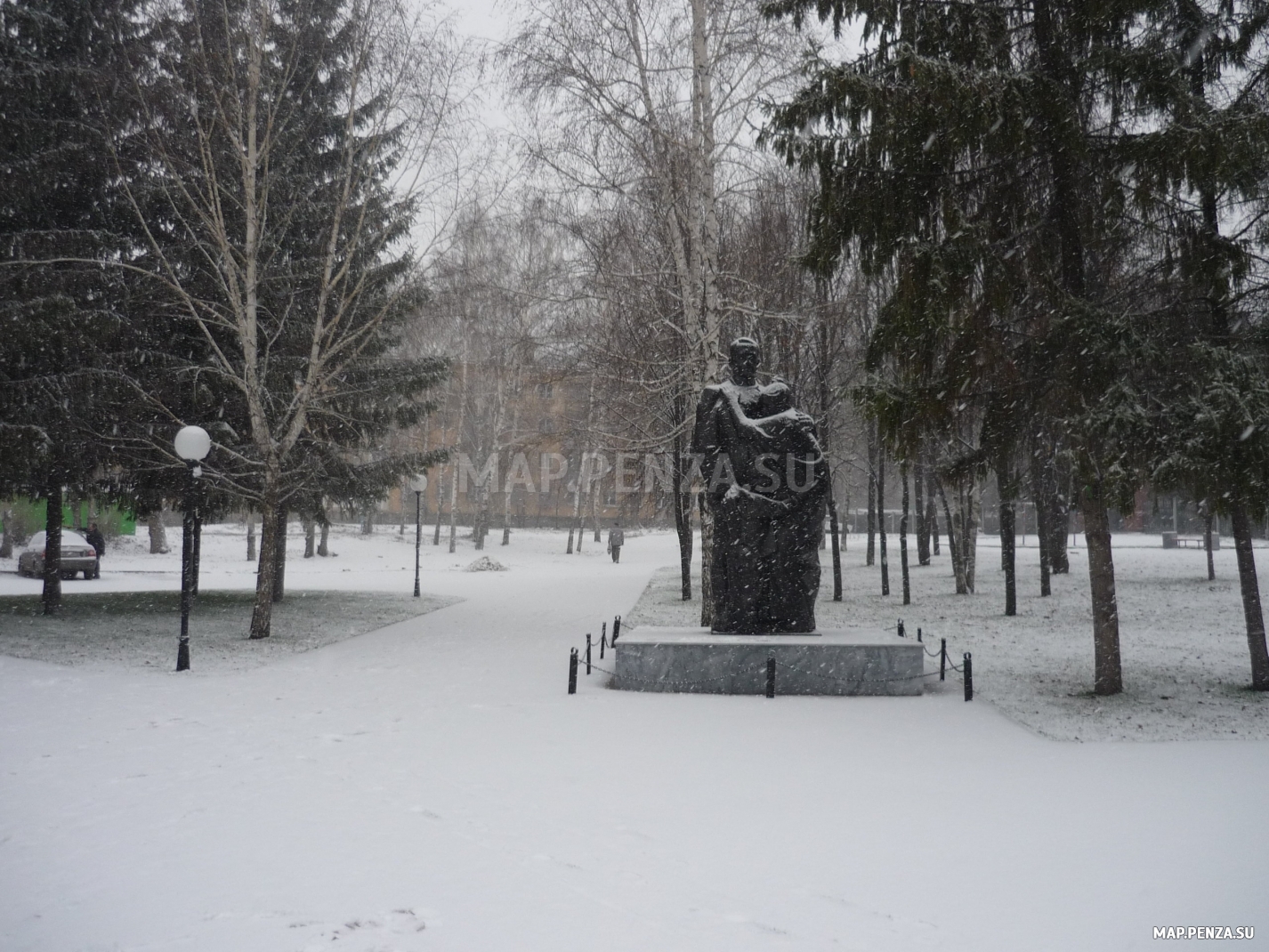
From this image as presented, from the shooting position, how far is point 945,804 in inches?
249

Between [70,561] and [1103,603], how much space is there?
29.0 m

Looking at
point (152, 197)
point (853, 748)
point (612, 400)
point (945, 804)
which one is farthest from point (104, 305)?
point (945, 804)

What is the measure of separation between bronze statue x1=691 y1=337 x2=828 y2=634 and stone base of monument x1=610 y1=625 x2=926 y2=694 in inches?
23.3

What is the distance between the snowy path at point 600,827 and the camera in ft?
14.2

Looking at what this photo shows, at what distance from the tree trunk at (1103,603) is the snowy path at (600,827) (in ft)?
5.04

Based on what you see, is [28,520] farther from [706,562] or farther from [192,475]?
[706,562]

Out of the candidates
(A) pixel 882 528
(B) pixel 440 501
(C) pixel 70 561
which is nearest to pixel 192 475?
(A) pixel 882 528

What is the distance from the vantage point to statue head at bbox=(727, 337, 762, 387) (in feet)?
36.7

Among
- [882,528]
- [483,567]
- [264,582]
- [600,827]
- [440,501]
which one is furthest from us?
[440,501]

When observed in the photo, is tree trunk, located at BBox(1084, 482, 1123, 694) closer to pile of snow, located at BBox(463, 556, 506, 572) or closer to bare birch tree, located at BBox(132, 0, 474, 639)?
bare birch tree, located at BBox(132, 0, 474, 639)

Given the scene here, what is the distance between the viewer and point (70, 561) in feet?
89.5

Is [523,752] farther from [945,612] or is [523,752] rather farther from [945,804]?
[945,612]

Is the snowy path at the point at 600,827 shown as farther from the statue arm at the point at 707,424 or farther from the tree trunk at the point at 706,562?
the tree trunk at the point at 706,562

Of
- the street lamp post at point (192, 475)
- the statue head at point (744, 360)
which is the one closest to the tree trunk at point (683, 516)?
the statue head at point (744, 360)
